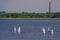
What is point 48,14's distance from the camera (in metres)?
72.4

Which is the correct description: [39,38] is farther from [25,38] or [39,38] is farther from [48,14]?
[48,14]

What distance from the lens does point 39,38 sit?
27.6 meters

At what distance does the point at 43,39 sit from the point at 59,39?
1310 mm

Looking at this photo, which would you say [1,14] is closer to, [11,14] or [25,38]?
[11,14]

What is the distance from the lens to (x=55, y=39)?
26609 millimetres

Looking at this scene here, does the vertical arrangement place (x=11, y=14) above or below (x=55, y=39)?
below

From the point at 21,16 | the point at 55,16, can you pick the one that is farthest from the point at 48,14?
the point at 21,16

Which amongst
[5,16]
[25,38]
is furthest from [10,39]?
[5,16]

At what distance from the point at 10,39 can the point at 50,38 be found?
334 centimetres

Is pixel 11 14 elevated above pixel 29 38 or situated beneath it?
situated beneath

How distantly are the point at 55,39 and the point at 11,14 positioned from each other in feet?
154

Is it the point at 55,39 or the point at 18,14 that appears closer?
the point at 55,39

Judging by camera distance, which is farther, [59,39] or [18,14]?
[18,14]

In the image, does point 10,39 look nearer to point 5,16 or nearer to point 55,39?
point 55,39
